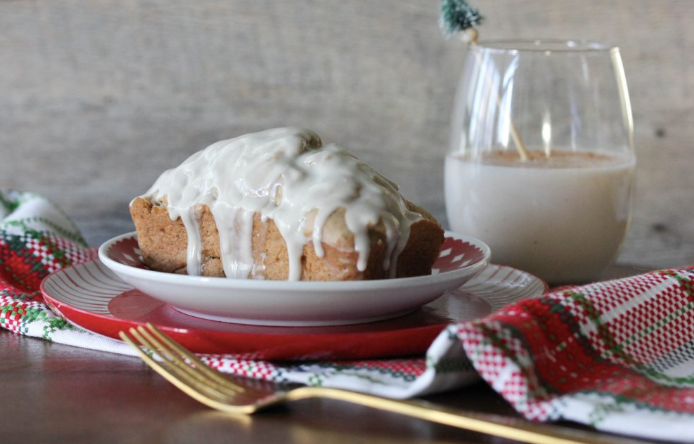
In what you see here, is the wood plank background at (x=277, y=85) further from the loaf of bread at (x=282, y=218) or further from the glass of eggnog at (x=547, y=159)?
the loaf of bread at (x=282, y=218)

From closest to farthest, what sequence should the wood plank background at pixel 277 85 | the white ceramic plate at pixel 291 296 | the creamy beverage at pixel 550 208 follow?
the white ceramic plate at pixel 291 296 → the creamy beverage at pixel 550 208 → the wood plank background at pixel 277 85

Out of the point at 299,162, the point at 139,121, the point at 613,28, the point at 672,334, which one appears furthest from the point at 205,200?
the point at 613,28

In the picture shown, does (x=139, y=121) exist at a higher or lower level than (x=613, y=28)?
lower

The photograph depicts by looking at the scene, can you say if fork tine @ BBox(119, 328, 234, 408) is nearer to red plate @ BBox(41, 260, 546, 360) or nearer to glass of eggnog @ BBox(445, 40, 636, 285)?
red plate @ BBox(41, 260, 546, 360)

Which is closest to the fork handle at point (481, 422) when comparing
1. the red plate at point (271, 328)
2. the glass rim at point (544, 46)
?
the red plate at point (271, 328)

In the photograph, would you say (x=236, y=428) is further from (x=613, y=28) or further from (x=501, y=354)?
(x=613, y=28)

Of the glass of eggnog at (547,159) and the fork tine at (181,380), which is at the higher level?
the glass of eggnog at (547,159)

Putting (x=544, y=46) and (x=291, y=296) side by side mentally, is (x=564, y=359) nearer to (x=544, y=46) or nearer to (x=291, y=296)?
(x=291, y=296)

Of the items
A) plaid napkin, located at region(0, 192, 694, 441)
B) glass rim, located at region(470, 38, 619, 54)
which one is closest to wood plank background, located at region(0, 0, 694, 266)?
glass rim, located at region(470, 38, 619, 54)
